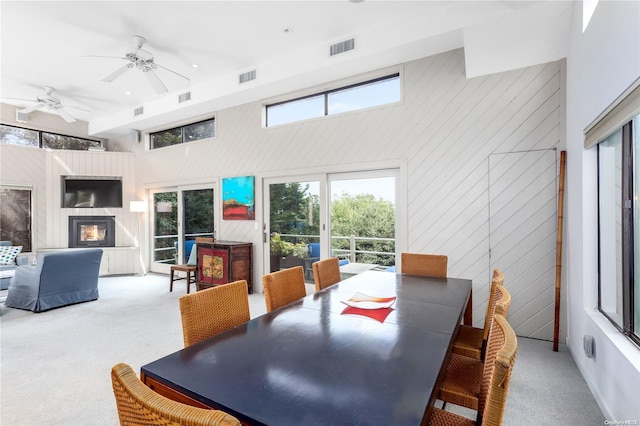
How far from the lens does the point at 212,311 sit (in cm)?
166

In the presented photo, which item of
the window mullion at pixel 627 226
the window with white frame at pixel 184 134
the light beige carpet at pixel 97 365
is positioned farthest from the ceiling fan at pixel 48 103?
the window mullion at pixel 627 226

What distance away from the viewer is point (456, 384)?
1.57m

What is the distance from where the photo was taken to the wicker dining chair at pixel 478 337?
6.13 ft

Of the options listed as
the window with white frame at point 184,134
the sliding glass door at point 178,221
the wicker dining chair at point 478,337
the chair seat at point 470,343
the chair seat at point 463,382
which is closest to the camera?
the chair seat at point 463,382

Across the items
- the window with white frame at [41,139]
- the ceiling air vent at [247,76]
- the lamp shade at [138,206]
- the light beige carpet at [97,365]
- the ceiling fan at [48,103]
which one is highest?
the ceiling air vent at [247,76]

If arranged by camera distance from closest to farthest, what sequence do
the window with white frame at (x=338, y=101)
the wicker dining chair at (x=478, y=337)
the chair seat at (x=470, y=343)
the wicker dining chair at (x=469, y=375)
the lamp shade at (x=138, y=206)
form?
the wicker dining chair at (x=469, y=375), the wicker dining chair at (x=478, y=337), the chair seat at (x=470, y=343), the window with white frame at (x=338, y=101), the lamp shade at (x=138, y=206)

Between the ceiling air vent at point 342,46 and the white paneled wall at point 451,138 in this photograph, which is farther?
the ceiling air vent at point 342,46

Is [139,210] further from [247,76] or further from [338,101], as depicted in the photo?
[338,101]

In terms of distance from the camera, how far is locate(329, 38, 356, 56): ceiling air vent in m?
3.89

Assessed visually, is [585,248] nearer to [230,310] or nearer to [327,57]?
[230,310]

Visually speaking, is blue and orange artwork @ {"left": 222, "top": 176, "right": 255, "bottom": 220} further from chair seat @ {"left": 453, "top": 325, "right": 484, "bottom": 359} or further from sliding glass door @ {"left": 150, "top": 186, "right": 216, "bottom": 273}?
chair seat @ {"left": 453, "top": 325, "right": 484, "bottom": 359}

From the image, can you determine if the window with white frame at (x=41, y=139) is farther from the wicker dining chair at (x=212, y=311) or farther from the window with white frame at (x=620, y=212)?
the window with white frame at (x=620, y=212)

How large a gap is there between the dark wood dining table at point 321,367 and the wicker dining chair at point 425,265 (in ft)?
3.67

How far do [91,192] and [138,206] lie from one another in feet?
3.83
